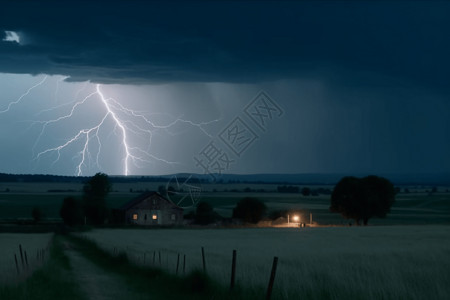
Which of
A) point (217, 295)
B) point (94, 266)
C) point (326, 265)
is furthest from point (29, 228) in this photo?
point (217, 295)

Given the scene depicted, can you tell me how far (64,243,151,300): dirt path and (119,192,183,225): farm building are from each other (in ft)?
192

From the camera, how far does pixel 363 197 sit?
267 feet

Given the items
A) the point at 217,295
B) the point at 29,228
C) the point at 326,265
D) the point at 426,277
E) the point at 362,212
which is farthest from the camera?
the point at 362,212

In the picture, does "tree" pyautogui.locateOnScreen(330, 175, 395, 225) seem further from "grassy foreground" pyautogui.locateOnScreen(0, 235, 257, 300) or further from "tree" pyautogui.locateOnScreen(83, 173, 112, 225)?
"grassy foreground" pyautogui.locateOnScreen(0, 235, 257, 300)

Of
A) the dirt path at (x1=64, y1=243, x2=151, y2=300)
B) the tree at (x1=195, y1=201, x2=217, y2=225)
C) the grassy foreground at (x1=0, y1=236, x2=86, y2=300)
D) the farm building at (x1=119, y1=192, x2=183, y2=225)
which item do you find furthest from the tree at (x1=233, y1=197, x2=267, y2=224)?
the grassy foreground at (x1=0, y1=236, x2=86, y2=300)

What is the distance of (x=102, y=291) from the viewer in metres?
18.3

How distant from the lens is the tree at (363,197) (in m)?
81.7

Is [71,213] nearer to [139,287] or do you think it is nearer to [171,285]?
[139,287]

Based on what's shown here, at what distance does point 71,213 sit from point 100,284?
68.0m

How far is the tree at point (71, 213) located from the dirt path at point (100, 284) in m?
59.9

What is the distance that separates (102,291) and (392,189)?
70.0 metres

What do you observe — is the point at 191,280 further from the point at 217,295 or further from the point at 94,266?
the point at 94,266

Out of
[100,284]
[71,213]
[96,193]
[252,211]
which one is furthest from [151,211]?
[100,284]

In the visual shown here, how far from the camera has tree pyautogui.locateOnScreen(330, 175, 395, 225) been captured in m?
81.7
